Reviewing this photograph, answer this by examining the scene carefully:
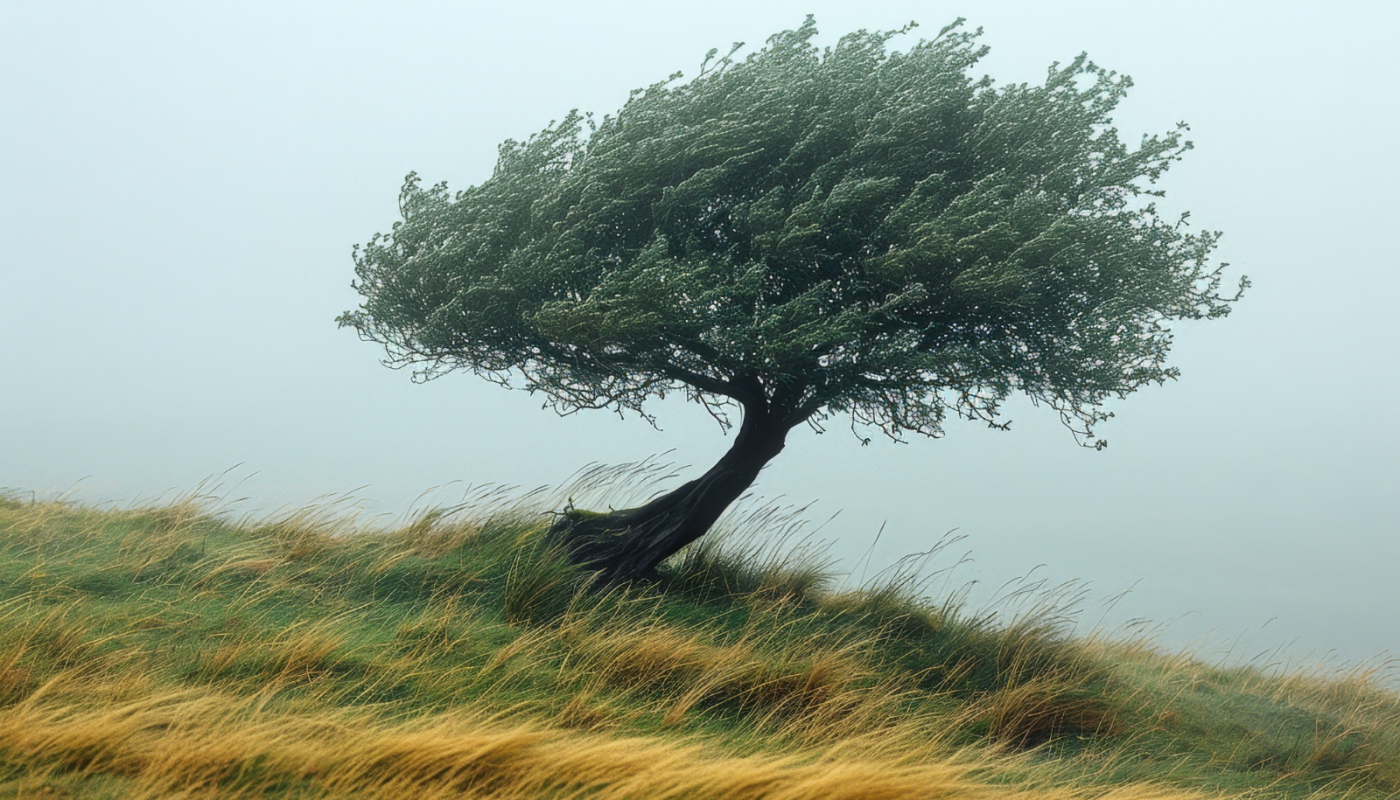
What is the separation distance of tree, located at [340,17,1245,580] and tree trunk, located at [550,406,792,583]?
16 cm

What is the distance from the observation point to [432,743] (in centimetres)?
670

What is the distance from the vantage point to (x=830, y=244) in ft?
39.3

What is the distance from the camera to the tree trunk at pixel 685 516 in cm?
1362

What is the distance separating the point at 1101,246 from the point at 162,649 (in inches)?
431

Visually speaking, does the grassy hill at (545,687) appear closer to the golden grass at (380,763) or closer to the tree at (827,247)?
the golden grass at (380,763)

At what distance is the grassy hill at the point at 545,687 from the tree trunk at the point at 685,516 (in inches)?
21.6

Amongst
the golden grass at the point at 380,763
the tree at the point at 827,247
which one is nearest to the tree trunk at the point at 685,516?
the tree at the point at 827,247

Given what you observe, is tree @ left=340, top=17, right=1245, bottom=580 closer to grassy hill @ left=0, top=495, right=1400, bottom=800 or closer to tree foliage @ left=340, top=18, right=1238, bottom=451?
tree foliage @ left=340, top=18, right=1238, bottom=451

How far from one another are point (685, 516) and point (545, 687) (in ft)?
15.8

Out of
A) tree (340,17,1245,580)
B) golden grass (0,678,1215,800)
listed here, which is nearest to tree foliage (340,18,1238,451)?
tree (340,17,1245,580)

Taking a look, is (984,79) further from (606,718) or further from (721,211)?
(606,718)

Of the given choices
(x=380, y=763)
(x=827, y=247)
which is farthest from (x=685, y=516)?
(x=380, y=763)

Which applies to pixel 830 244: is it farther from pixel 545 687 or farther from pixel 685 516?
pixel 545 687

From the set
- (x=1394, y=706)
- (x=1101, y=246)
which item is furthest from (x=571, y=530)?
(x=1394, y=706)
